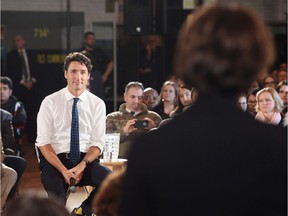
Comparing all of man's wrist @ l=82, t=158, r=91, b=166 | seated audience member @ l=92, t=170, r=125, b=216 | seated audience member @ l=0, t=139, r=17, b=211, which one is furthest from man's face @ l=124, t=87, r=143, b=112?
seated audience member @ l=92, t=170, r=125, b=216

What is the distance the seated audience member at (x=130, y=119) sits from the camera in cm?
614

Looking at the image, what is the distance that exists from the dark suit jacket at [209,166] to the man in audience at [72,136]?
3.27 metres

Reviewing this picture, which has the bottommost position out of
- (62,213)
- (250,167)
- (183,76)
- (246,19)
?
(62,213)

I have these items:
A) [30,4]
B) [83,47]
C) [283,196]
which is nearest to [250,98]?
[83,47]

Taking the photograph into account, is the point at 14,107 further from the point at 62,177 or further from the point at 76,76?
the point at 62,177

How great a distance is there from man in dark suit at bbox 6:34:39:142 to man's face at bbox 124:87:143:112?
4418 mm

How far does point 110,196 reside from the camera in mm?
1725

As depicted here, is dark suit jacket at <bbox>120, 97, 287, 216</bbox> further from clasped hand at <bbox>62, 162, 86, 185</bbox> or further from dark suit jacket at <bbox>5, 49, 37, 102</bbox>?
dark suit jacket at <bbox>5, 49, 37, 102</bbox>

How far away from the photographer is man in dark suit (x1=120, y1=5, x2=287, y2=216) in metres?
1.41

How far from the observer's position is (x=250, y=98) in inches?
299

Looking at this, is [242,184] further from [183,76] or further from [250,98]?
[250,98]

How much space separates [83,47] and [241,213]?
9.76 metres

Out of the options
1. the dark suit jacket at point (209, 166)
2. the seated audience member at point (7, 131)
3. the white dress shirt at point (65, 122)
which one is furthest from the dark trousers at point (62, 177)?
the dark suit jacket at point (209, 166)

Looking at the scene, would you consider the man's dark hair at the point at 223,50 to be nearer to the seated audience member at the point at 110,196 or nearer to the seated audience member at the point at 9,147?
the seated audience member at the point at 110,196
